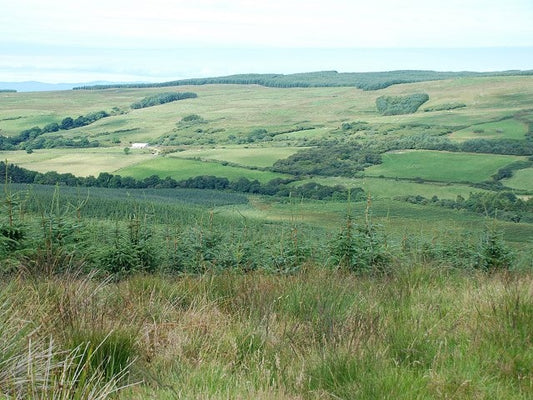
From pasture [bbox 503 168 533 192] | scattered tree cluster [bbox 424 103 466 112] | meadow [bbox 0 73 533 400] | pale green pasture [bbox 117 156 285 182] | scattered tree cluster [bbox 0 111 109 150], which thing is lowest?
pasture [bbox 503 168 533 192]

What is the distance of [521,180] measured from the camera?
278 feet

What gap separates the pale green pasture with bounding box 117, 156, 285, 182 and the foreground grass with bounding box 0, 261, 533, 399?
84896 millimetres

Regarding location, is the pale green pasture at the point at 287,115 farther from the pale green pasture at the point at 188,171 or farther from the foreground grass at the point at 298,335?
the foreground grass at the point at 298,335

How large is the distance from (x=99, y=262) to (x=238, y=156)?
10161 centimetres

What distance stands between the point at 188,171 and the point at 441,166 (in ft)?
126

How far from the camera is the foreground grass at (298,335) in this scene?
3797 mm

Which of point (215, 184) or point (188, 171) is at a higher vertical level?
point (188, 171)

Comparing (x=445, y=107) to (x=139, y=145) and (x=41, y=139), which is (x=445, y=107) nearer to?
(x=139, y=145)

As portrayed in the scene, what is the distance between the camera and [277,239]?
1175 cm

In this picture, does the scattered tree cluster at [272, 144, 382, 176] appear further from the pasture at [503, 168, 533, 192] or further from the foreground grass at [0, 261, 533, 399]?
the foreground grass at [0, 261, 533, 399]

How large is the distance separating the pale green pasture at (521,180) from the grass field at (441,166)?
10.5ft

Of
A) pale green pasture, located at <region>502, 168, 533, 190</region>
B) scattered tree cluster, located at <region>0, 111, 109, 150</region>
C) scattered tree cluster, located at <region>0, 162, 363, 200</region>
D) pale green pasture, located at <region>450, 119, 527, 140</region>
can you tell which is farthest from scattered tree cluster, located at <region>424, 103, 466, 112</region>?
scattered tree cluster, located at <region>0, 111, 109, 150</region>

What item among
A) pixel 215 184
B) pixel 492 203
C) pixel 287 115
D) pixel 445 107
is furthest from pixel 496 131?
pixel 287 115

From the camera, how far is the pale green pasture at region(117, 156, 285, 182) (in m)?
94.1
